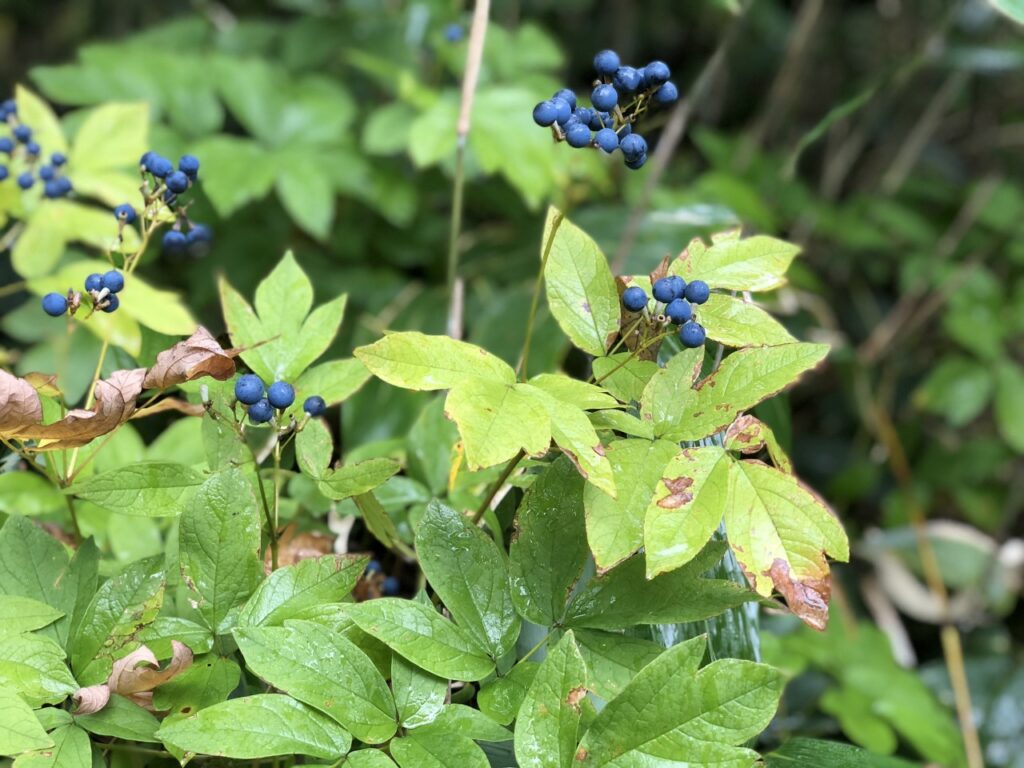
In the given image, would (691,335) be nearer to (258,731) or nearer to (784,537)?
(784,537)

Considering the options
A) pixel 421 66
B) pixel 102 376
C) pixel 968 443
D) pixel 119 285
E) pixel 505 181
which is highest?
pixel 119 285

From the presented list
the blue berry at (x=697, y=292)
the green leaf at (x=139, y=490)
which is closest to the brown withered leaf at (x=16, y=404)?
the green leaf at (x=139, y=490)

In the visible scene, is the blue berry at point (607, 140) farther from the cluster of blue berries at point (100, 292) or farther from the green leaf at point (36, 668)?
the green leaf at point (36, 668)

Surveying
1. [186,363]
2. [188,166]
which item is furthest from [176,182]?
[186,363]

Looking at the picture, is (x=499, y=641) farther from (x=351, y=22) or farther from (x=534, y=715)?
(x=351, y=22)

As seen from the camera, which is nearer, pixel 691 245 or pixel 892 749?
pixel 691 245

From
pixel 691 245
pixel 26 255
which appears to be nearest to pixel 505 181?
pixel 26 255
